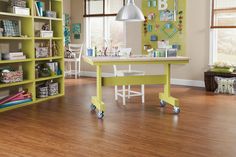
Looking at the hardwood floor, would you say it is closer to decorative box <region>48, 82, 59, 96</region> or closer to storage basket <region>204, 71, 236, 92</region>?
decorative box <region>48, 82, 59, 96</region>

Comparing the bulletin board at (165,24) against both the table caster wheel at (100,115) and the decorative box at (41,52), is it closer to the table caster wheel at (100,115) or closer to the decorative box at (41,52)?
the decorative box at (41,52)

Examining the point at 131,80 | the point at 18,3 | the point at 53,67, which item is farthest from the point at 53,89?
the point at 131,80

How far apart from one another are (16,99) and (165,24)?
4.12 metres

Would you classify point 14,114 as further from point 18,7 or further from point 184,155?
point 184,155

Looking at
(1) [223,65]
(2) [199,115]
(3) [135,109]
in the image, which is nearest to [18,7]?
(3) [135,109]

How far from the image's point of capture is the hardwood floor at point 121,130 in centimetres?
330

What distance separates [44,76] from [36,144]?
2.70m

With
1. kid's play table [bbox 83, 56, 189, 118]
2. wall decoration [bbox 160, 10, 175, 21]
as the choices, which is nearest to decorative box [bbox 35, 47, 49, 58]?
kid's play table [bbox 83, 56, 189, 118]

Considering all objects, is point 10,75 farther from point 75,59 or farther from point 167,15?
point 167,15

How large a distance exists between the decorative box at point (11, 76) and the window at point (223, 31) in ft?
14.1

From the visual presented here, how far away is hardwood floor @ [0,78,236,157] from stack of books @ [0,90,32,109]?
0.22 metres

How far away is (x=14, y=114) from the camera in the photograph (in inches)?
193

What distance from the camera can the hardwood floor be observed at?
3297 millimetres

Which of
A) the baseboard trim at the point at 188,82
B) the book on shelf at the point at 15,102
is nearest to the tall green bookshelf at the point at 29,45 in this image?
the book on shelf at the point at 15,102
